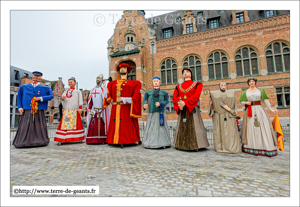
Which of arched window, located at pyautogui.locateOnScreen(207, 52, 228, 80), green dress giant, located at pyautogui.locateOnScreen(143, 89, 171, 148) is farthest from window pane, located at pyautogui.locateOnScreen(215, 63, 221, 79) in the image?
green dress giant, located at pyautogui.locateOnScreen(143, 89, 171, 148)

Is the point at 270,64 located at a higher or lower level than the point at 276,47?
lower

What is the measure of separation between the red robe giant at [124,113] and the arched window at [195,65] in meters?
12.1

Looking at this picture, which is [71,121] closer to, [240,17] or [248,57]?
[248,57]

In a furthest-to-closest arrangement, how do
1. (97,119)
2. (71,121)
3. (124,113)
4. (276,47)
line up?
(276,47), (97,119), (71,121), (124,113)

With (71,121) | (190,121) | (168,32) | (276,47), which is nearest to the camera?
(190,121)

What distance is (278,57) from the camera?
13.6 meters

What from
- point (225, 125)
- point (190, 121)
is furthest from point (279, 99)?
point (190, 121)

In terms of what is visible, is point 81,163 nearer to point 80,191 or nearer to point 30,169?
point 30,169

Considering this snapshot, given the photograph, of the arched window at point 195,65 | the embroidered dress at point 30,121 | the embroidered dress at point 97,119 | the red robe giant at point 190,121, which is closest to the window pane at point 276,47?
the arched window at point 195,65

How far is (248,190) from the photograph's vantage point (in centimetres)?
182

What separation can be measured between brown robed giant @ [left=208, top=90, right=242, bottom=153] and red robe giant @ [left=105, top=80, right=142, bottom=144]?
226cm

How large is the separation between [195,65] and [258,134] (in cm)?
1297

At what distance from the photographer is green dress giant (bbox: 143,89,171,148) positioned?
452 cm

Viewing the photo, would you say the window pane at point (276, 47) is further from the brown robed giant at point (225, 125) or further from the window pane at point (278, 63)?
the brown robed giant at point (225, 125)
